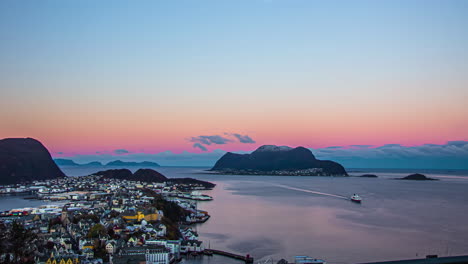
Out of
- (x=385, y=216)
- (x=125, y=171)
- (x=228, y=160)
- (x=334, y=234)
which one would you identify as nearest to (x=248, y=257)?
(x=334, y=234)

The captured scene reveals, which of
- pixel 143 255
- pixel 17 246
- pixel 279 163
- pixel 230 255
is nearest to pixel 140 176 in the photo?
pixel 230 255

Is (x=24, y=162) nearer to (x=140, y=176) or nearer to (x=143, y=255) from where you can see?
(x=140, y=176)

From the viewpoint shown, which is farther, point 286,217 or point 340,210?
point 340,210

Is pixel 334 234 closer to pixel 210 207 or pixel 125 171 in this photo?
pixel 210 207

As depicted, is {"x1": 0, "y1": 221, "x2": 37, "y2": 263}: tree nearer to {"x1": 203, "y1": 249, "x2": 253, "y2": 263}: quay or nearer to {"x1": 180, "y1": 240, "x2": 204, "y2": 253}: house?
{"x1": 180, "y1": 240, "x2": 204, "y2": 253}: house

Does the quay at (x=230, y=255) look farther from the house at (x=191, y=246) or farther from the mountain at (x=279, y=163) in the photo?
the mountain at (x=279, y=163)

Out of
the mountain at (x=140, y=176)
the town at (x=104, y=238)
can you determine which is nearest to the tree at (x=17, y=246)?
the town at (x=104, y=238)
